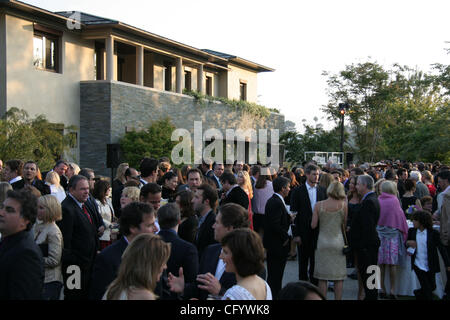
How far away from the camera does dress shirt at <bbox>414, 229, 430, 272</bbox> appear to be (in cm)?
764

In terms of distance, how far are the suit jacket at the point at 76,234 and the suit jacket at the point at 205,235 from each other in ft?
4.47

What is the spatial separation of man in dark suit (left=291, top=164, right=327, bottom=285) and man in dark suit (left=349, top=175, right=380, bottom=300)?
2.23ft

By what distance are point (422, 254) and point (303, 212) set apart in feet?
6.47

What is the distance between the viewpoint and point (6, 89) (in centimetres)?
1839

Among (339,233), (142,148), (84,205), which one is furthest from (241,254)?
(142,148)

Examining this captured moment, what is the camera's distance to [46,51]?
20406mm

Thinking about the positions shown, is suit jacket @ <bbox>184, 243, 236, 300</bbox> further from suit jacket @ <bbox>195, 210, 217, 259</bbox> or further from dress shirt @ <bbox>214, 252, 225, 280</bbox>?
suit jacket @ <bbox>195, 210, 217, 259</bbox>

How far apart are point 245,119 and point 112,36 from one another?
40.5ft

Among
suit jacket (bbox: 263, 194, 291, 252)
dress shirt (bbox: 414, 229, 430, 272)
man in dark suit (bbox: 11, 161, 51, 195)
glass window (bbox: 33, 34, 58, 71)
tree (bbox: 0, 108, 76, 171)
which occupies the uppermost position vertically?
glass window (bbox: 33, 34, 58, 71)

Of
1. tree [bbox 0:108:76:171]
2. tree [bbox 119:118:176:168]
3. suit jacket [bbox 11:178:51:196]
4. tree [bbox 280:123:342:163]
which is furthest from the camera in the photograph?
tree [bbox 280:123:342:163]

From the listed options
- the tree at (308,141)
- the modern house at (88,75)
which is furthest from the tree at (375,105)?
the modern house at (88,75)

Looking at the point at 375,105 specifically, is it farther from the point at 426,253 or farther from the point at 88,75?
the point at 426,253

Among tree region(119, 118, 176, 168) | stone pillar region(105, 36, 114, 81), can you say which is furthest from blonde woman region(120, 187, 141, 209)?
stone pillar region(105, 36, 114, 81)

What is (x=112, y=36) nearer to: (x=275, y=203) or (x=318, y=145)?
(x=275, y=203)
